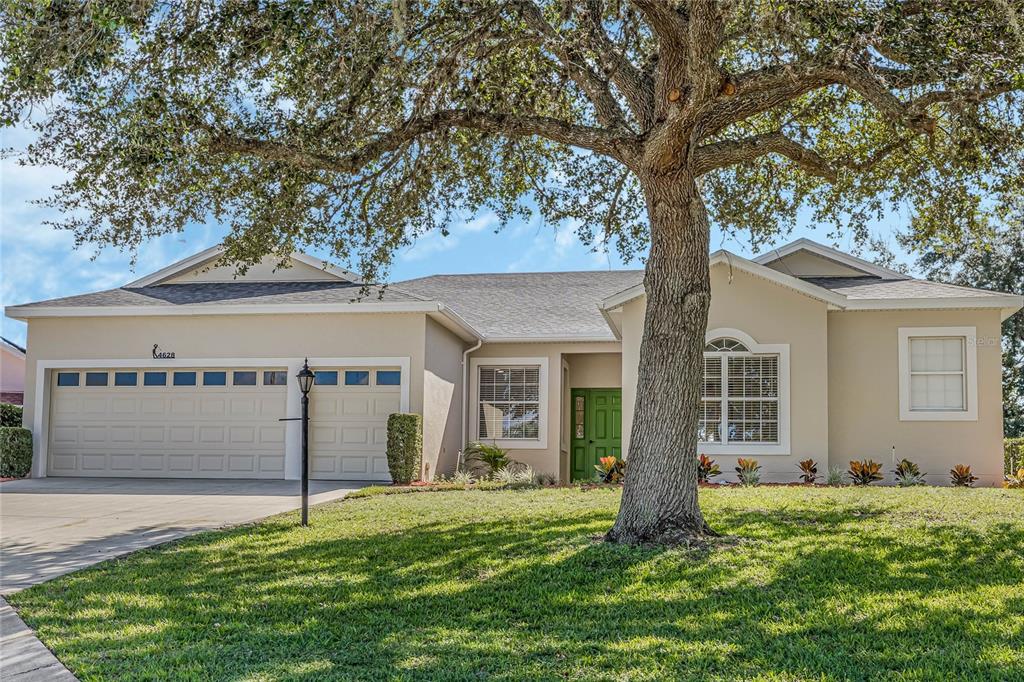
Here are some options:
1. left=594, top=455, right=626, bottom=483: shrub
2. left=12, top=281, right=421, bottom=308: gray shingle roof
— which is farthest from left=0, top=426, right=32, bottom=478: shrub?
left=594, top=455, right=626, bottom=483: shrub

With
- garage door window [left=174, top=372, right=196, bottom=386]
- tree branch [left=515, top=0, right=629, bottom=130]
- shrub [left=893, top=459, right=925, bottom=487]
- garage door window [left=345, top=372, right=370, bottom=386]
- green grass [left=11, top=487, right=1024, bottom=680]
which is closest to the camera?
green grass [left=11, top=487, right=1024, bottom=680]

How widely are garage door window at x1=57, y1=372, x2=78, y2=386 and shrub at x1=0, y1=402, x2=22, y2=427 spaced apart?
184 cm

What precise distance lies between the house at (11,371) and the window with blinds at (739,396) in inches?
825

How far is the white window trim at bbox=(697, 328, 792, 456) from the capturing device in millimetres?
14656

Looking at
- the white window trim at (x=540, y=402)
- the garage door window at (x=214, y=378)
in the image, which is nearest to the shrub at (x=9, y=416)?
the garage door window at (x=214, y=378)

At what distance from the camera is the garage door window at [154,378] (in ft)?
54.1

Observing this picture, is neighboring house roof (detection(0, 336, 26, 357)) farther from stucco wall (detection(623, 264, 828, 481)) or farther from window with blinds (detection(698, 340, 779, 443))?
window with blinds (detection(698, 340, 779, 443))

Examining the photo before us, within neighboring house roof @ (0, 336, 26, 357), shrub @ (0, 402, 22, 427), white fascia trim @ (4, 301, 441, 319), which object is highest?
white fascia trim @ (4, 301, 441, 319)

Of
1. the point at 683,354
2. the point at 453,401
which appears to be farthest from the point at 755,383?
the point at 683,354

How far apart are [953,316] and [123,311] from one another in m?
15.3

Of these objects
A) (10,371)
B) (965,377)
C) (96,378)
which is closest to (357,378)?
(96,378)

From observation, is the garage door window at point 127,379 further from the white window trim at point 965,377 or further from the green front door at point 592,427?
the white window trim at point 965,377

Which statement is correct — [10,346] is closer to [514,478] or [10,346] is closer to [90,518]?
[90,518]

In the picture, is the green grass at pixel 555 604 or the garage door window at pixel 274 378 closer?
the green grass at pixel 555 604
